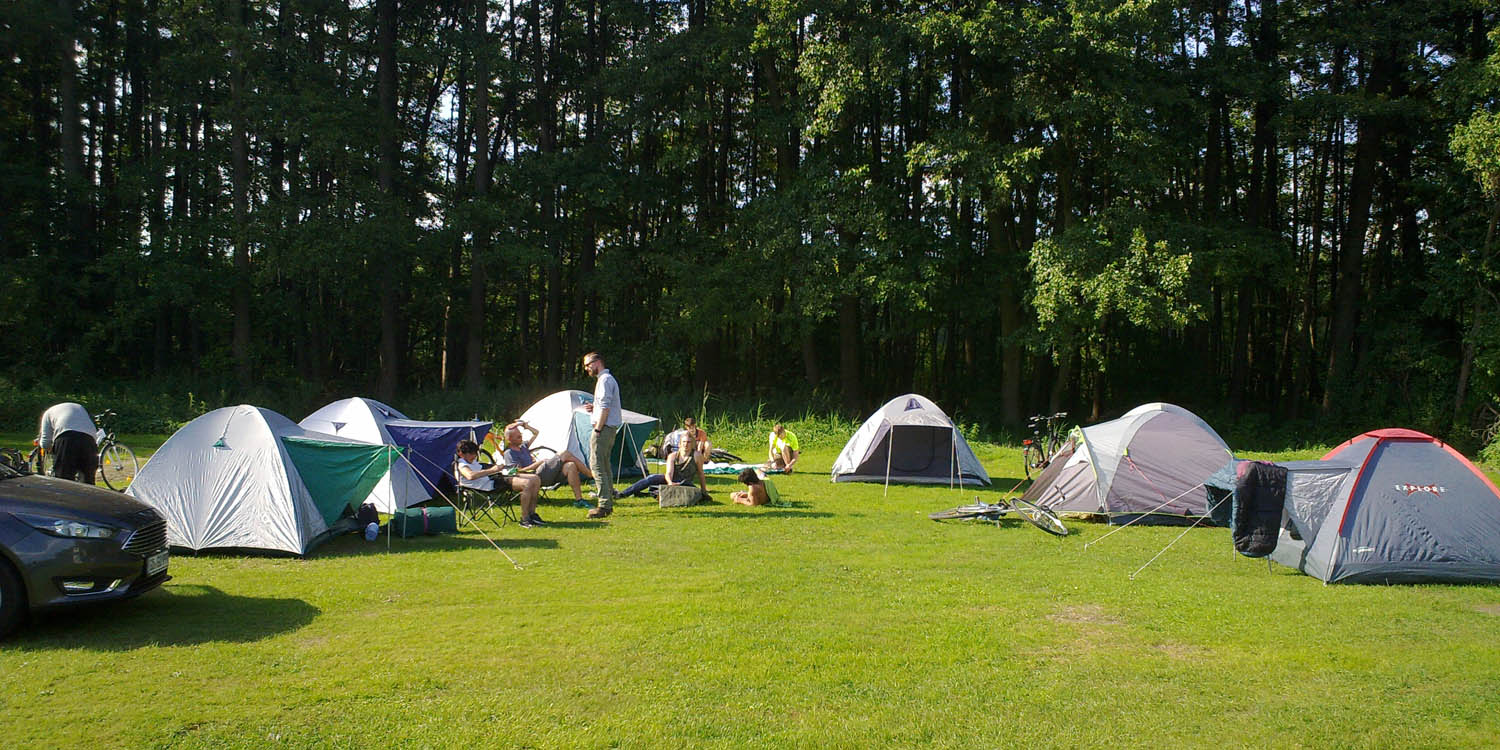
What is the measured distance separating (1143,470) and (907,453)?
408cm

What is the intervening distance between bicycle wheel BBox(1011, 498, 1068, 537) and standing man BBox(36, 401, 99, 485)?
10110mm

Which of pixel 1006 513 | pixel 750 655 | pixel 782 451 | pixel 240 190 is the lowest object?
pixel 750 655

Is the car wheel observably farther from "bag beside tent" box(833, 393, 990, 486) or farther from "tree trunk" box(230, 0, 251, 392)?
"tree trunk" box(230, 0, 251, 392)

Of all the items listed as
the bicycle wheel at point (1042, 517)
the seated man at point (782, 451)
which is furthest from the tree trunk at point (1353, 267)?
the bicycle wheel at point (1042, 517)

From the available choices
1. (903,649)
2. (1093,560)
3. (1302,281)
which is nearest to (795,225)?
(1302,281)

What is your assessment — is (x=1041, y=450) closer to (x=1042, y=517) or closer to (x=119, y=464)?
(x=1042, y=517)

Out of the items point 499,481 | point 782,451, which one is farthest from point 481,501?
point 782,451

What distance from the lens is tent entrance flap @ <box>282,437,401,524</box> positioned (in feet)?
28.7

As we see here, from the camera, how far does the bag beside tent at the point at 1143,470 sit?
1112 centimetres

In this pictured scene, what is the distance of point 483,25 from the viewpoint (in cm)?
2630

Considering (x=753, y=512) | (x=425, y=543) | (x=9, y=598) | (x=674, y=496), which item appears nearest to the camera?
(x=9, y=598)

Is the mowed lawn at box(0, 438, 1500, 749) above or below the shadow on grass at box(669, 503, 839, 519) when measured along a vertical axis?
below

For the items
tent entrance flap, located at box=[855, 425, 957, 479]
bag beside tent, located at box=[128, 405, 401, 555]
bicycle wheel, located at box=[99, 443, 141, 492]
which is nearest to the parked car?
bag beside tent, located at box=[128, 405, 401, 555]

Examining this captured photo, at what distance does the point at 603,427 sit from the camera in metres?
10.6
